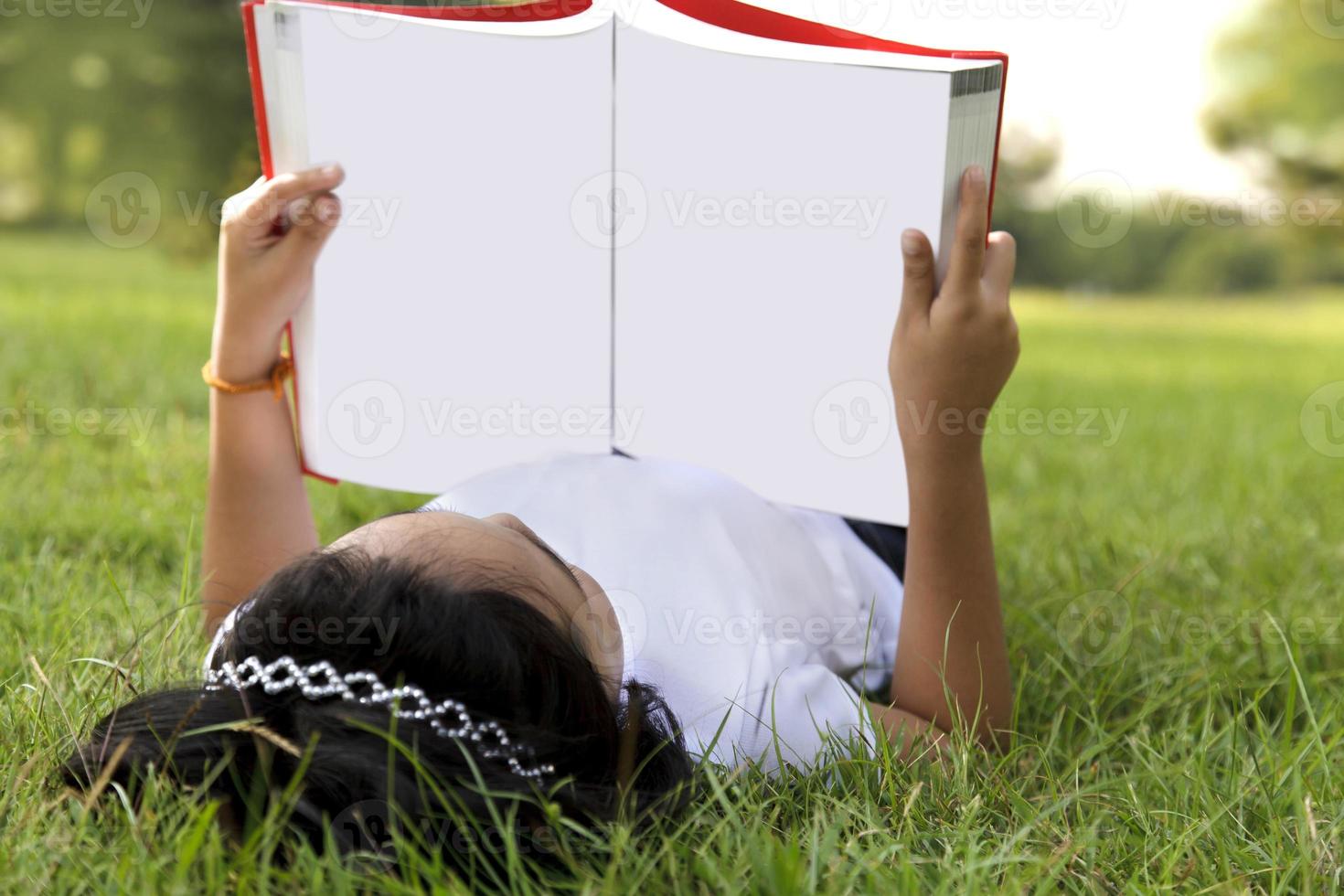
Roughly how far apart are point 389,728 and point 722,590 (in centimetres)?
56

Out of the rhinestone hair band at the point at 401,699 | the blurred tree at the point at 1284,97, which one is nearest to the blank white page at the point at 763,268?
the rhinestone hair band at the point at 401,699

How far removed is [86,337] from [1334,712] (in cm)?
376

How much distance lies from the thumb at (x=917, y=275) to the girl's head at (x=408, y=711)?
0.49 meters

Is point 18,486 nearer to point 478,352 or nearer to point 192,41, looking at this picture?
point 478,352

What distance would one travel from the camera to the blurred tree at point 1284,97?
19.2 m

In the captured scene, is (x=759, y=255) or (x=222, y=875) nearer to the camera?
(x=222, y=875)

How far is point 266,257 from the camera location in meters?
1.45

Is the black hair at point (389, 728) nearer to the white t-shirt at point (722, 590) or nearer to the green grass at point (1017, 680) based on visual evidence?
the green grass at point (1017, 680)

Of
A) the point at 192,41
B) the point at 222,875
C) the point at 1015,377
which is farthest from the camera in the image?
the point at 192,41

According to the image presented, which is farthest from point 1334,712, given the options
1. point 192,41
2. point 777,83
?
point 192,41

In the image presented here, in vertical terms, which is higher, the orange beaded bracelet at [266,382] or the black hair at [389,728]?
the orange beaded bracelet at [266,382]

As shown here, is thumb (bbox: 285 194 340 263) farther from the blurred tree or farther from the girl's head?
the blurred tree

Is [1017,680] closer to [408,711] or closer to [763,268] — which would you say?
[763,268]

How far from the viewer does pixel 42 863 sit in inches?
33.0
